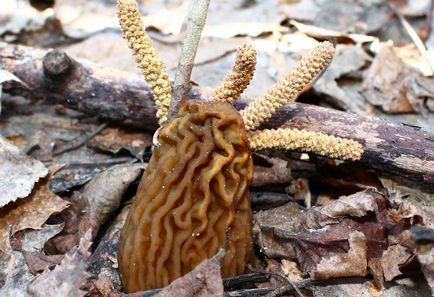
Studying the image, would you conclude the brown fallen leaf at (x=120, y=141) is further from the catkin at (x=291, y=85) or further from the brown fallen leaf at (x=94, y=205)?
the catkin at (x=291, y=85)

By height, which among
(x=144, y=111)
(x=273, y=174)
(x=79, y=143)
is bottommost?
(x=79, y=143)

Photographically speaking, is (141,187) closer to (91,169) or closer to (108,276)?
(108,276)

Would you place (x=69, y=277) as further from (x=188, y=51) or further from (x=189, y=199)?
(x=188, y=51)

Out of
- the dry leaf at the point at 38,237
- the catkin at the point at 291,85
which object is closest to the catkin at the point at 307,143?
the catkin at the point at 291,85

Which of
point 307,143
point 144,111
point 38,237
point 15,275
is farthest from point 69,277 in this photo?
point 144,111

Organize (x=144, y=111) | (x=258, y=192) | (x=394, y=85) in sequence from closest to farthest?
(x=258, y=192) < (x=144, y=111) < (x=394, y=85)

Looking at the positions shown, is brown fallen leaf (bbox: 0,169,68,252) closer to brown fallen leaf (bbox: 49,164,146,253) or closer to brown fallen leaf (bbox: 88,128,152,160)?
brown fallen leaf (bbox: 49,164,146,253)

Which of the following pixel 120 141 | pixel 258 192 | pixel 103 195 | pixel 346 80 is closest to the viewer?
pixel 103 195
